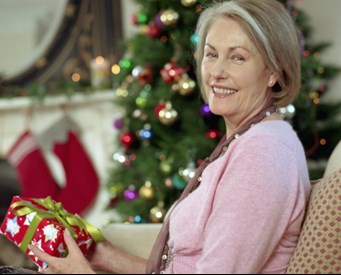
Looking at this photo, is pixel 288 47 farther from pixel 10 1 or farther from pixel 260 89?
pixel 10 1

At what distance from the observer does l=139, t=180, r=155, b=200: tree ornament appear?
3119mm

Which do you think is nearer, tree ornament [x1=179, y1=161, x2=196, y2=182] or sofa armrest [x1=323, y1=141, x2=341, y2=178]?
sofa armrest [x1=323, y1=141, x2=341, y2=178]

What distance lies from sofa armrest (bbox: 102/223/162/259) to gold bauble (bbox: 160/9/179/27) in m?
1.36

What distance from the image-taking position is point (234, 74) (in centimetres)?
166

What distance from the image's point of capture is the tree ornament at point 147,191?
10.2 feet

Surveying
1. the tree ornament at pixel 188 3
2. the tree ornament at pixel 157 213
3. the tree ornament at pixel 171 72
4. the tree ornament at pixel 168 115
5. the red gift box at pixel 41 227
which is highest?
the tree ornament at pixel 188 3

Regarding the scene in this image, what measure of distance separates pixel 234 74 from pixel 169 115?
4.46 feet

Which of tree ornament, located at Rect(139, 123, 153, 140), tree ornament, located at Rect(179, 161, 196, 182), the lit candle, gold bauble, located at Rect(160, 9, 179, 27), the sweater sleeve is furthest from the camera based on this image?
the lit candle

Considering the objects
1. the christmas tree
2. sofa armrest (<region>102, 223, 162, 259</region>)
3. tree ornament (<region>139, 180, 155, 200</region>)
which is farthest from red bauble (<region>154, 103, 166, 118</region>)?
sofa armrest (<region>102, 223, 162, 259</region>)

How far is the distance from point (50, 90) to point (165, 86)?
137cm

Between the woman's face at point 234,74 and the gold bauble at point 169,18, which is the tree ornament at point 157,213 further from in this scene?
the woman's face at point 234,74

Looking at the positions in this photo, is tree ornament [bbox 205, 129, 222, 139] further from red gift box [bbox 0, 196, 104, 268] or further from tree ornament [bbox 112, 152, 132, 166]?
red gift box [bbox 0, 196, 104, 268]

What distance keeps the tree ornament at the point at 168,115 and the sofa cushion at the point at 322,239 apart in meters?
1.60

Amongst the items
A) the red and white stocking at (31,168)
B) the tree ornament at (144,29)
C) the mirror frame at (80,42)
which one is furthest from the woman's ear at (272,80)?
the red and white stocking at (31,168)
